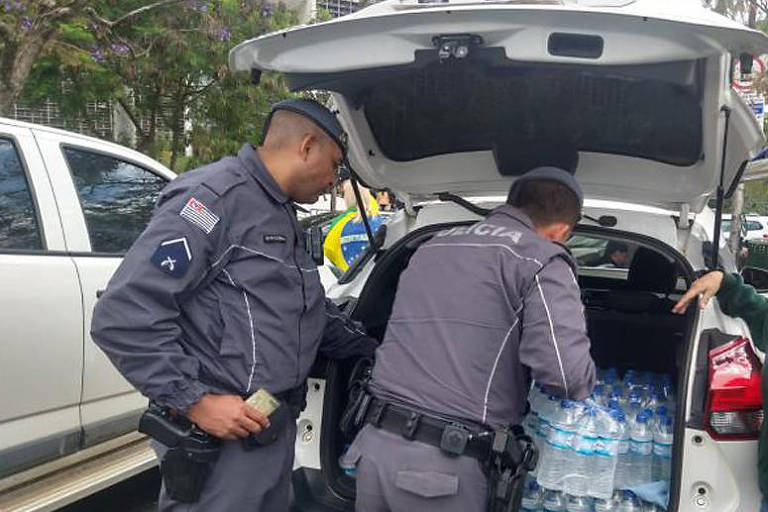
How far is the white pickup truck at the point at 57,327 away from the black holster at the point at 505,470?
6.27 feet

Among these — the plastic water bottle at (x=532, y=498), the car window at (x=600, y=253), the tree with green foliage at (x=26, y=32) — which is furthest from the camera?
the tree with green foliage at (x=26, y=32)

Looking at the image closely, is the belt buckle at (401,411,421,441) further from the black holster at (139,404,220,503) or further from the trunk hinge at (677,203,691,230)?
the trunk hinge at (677,203,691,230)

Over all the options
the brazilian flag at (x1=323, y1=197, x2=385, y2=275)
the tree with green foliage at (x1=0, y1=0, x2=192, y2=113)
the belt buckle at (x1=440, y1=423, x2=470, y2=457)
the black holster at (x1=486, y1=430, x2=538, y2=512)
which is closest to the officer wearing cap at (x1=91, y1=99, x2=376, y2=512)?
the belt buckle at (x1=440, y1=423, x2=470, y2=457)

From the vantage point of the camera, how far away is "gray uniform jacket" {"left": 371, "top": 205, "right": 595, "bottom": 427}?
2.06 meters

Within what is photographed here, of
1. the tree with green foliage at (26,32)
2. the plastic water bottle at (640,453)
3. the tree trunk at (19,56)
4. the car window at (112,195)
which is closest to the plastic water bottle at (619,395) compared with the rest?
the plastic water bottle at (640,453)

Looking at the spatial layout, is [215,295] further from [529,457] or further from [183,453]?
[529,457]

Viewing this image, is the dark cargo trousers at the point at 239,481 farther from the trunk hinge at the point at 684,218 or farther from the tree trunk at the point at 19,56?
the tree trunk at the point at 19,56

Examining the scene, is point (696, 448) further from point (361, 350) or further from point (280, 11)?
point (280, 11)

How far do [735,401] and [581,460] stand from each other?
544 millimetres

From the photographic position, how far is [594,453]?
8.09ft

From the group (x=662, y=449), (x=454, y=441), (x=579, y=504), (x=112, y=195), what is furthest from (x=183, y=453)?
(x=112, y=195)

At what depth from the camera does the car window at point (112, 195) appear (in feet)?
11.3

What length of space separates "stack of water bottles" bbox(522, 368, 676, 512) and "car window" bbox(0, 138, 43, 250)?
7.15ft

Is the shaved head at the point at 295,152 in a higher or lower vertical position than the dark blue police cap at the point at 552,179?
higher
